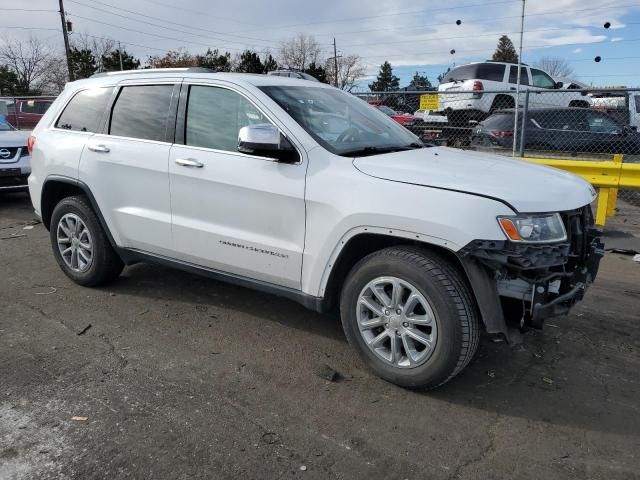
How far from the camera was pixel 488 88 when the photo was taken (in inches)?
588

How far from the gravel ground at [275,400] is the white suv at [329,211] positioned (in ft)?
1.23

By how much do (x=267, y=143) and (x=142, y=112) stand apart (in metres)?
1.51

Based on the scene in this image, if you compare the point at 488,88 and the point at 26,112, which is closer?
the point at 488,88

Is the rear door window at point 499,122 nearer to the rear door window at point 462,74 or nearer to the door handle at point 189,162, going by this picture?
the rear door window at point 462,74

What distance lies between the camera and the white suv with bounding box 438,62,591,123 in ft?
42.3

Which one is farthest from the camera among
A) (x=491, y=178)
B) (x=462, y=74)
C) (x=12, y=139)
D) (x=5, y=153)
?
(x=462, y=74)

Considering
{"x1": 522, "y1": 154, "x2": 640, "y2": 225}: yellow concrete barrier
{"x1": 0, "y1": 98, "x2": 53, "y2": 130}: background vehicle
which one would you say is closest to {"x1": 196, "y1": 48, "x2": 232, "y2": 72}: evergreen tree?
{"x1": 0, "y1": 98, "x2": 53, "y2": 130}: background vehicle

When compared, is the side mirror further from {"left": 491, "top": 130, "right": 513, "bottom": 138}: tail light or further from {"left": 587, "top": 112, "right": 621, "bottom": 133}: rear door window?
{"left": 587, "top": 112, "right": 621, "bottom": 133}: rear door window

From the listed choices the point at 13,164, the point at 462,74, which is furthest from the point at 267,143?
the point at 462,74

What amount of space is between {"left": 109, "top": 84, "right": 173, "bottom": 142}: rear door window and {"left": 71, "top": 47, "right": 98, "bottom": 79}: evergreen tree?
167 ft

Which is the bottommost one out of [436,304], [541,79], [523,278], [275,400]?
[275,400]

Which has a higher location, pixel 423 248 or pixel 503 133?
pixel 503 133

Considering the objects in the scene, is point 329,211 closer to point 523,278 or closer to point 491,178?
point 491,178

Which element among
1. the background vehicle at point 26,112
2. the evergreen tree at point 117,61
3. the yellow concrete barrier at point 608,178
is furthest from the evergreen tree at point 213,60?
the yellow concrete barrier at point 608,178
